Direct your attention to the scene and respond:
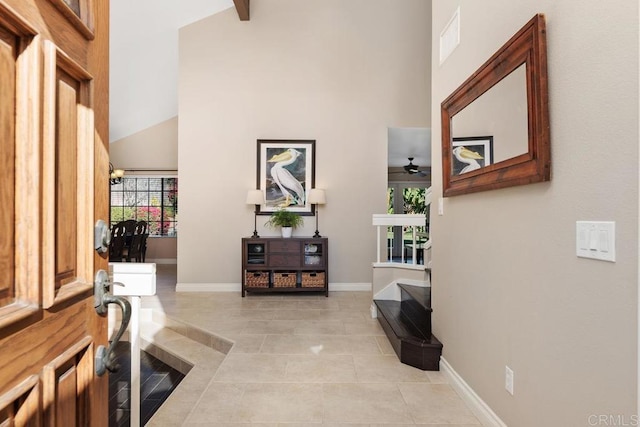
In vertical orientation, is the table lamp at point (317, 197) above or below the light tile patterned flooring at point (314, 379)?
above

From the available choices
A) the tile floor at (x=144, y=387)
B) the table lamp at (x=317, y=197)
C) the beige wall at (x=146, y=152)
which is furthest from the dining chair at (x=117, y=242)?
the table lamp at (x=317, y=197)

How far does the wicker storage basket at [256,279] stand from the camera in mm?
5141

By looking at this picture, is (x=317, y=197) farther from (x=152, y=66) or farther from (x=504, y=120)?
(x=152, y=66)

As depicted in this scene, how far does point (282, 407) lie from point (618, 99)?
2196 millimetres

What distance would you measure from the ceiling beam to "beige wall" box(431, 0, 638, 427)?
378cm

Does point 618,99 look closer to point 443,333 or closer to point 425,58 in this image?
point 443,333

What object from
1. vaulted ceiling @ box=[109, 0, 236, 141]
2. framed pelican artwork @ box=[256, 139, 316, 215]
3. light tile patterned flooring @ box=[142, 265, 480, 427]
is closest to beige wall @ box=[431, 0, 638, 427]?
light tile patterned flooring @ box=[142, 265, 480, 427]

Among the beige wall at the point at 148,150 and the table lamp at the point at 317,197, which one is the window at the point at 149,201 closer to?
the beige wall at the point at 148,150

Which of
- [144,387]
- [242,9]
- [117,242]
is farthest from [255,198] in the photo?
[117,242]

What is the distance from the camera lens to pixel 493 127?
6.42 ft

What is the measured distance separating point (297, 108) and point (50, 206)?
5103 millimetres

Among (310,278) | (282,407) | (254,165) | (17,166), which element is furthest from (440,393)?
(254,165)

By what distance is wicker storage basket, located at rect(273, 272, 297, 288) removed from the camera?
203 inches

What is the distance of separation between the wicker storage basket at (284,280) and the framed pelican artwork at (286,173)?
3.00 feet
